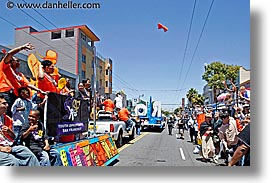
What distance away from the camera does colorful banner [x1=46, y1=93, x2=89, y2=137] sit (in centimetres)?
527

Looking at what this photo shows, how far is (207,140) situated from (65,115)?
10.4ft

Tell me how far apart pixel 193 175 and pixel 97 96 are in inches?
106

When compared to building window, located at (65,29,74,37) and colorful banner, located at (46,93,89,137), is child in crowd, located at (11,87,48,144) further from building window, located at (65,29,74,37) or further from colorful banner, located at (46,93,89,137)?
building window, located at (65,29,74,37)

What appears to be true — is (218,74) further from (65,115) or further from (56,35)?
(56,35)

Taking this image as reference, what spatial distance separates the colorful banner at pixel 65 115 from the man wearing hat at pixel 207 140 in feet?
8.32

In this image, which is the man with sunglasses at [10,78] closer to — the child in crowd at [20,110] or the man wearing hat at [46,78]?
the child in crowd at [20,110]

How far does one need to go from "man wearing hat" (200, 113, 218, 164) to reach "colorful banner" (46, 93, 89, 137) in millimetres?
2536

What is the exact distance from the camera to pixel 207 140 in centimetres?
709

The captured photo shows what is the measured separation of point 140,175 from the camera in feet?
19.4

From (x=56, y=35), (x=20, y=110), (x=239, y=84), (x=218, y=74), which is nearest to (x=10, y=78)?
(x=20, y=110)

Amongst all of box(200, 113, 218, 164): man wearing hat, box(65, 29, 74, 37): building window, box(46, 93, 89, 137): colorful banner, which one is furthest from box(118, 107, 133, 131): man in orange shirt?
box(65, 29, 74, 37): building window

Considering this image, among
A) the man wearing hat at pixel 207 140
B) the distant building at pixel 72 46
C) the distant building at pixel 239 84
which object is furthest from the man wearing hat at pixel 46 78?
the man wearing hat at pixel 207 140
